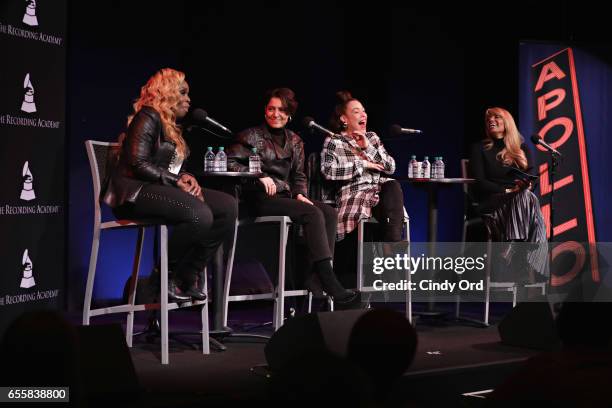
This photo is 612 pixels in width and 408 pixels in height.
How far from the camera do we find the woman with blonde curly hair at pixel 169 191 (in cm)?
374

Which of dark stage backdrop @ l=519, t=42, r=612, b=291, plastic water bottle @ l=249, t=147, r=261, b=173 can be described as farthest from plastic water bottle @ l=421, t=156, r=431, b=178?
dark stage backdrop @ l=519, t=42, r=612, b=291

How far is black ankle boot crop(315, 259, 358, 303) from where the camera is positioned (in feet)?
14.3

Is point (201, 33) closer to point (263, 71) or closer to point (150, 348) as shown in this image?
point (263, 71)

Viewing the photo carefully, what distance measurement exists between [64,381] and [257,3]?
500 cm

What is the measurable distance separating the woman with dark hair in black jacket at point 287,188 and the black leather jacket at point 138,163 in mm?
694

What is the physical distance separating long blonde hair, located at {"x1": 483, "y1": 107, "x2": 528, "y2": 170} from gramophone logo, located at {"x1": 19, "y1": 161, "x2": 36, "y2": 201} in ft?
9.21

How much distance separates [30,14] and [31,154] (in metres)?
0.71

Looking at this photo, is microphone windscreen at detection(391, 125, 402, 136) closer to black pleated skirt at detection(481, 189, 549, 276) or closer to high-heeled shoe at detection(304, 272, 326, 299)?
black pleated skirt at detection(481, 189, 549, 276)

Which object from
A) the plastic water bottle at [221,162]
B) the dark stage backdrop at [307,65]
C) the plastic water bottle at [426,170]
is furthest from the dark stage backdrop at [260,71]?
the plastic water bottle at [221,162]

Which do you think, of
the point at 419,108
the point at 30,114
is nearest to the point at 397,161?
the point at 419,108

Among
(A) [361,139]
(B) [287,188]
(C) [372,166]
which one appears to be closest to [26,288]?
(B) [287,188]

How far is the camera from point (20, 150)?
A: 13.8 ft

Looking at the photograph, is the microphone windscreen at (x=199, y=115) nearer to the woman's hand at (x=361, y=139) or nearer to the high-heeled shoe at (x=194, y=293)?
the high-heeled shoe at (x=194, y=293)

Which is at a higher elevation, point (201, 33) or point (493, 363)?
point (201, 33)
